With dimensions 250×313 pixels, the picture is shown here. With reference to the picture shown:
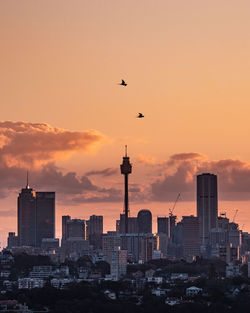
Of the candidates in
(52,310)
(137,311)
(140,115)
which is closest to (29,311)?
(52,310)

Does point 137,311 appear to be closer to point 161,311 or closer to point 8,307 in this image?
point 161,311

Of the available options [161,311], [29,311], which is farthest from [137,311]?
[29,311]

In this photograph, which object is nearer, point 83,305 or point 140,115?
point 140,115

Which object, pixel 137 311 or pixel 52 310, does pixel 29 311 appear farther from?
pixel 137 311

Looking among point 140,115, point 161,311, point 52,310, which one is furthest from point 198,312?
point 140,115

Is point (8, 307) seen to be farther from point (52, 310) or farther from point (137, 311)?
point (137, 311)

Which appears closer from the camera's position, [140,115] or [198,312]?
[140,115]

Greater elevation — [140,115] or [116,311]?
[140,115]
